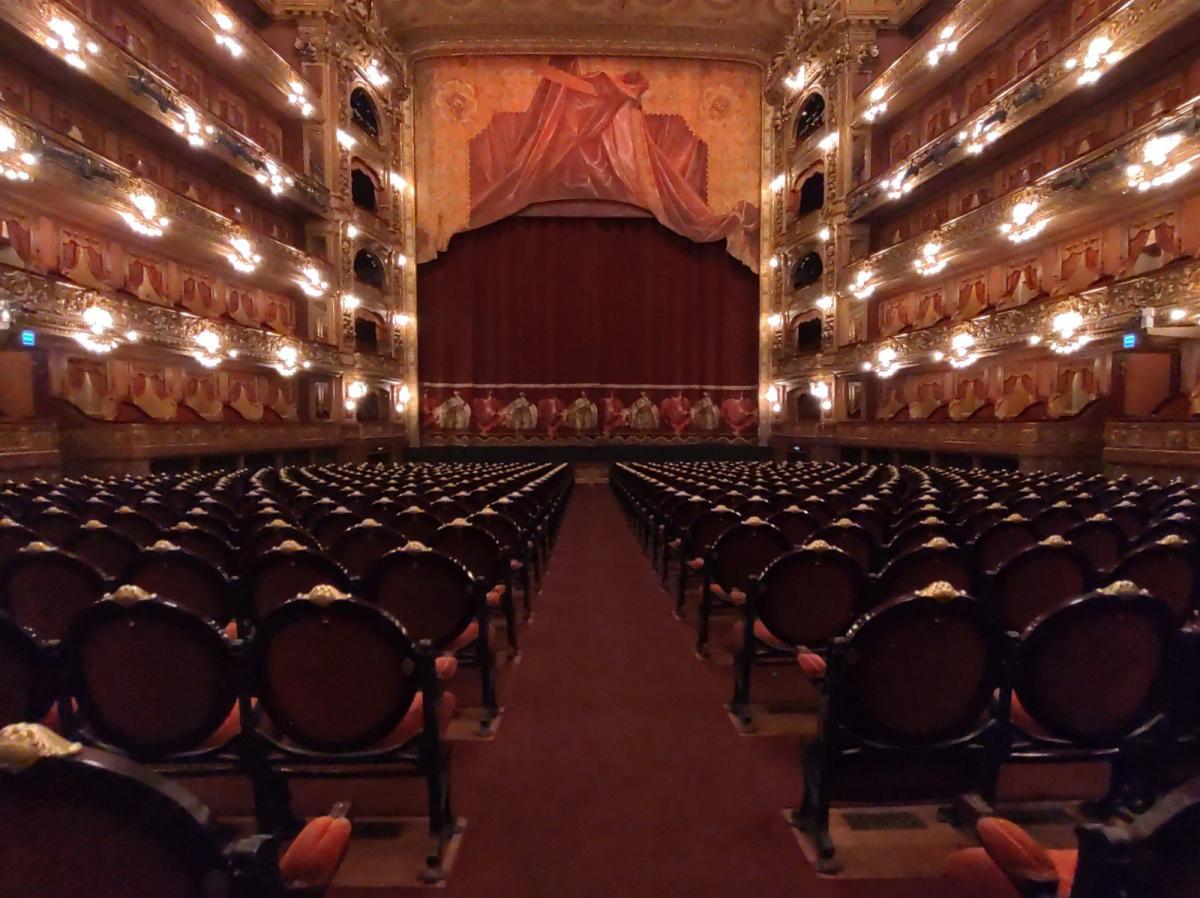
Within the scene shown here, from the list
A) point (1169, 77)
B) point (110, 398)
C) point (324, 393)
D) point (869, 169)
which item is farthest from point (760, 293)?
point (110, 398)

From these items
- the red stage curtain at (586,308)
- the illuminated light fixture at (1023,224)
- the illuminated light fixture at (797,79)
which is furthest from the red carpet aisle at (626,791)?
the illuminated light fixture at (797,79)

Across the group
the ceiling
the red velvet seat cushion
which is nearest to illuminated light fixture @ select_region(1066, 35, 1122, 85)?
the ceiling

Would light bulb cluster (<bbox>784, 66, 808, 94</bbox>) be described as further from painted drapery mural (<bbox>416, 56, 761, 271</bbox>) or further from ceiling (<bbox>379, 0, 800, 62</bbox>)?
ceiling (<bbox>379, 0, 800, 62</bbox>)

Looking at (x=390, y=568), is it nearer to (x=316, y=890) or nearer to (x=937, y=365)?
(x=316, y=890)

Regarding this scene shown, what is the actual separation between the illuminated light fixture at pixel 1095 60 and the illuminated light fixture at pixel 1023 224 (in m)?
2.24

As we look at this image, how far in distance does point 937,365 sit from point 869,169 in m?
6.42

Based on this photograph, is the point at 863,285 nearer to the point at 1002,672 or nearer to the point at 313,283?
the point at 313,283

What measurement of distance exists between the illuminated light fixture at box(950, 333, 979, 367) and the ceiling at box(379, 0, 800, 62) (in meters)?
12.8

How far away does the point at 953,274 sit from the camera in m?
18.2

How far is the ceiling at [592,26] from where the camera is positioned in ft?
71.4

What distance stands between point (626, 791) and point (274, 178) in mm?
18710

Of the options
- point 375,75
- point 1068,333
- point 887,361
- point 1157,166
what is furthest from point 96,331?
point 1157,166

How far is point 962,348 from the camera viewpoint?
52.0ft

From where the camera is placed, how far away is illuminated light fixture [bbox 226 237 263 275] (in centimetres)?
1623
